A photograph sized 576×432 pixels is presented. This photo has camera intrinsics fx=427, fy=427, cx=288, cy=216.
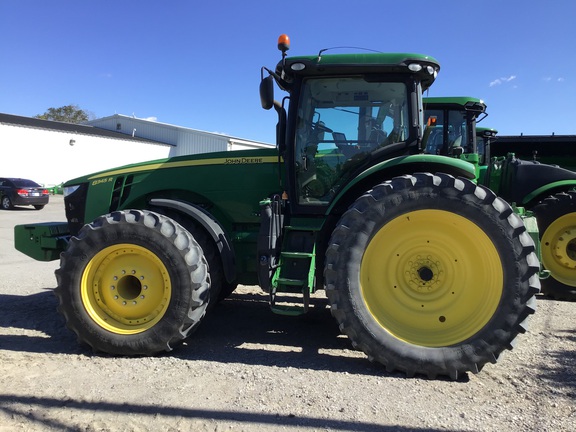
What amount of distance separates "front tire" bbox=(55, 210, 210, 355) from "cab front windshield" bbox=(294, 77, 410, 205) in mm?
1280

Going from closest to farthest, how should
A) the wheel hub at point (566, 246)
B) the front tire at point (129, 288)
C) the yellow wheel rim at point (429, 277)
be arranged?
the yellow wheel rim at point (429, 277)
the front tire at point (129, 288)
the wheel hub at point (566, 246)

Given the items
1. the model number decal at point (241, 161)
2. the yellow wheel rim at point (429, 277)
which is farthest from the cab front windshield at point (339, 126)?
the yellow wheel rim at point (429, 277)

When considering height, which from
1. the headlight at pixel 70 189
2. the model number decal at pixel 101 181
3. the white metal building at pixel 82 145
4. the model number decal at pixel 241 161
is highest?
the white metal building at pixel 82 145

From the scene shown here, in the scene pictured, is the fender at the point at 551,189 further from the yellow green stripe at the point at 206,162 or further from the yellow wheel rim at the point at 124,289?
the yellow wheel rim at the point at 124,289

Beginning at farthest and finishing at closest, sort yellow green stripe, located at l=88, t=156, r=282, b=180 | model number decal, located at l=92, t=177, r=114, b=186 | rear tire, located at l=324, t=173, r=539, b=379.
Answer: model number decal, located at l=92, t=177, r=114, b=186 → yellow green stripe, located at l=88, t=156, r=282, b=180 → rear tire, located at l=324, t=173, r=539, b=379

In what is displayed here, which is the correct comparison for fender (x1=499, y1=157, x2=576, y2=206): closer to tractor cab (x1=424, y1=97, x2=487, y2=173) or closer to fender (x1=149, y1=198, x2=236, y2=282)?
tractor cab (x1=424, y1=97, x2=487, y2=173)

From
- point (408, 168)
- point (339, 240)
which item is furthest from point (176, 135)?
point (339, 240)

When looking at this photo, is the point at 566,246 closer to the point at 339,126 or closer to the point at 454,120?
the point at 454,120

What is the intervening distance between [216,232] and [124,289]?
3.19 ft

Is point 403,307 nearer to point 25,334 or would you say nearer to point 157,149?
point 25,334

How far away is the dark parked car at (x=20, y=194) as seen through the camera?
20.2 metres

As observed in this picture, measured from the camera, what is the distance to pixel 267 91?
367 cm

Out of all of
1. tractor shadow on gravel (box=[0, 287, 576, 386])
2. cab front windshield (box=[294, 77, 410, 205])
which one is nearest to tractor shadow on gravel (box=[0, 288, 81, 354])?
tractor shadow on gravel (box=[0, 287, 576, 386])

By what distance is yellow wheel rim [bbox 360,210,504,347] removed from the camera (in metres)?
3.39
